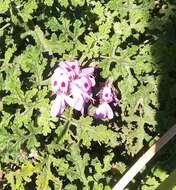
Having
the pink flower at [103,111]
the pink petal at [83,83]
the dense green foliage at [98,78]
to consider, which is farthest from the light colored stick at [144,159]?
the pink petal at [83,83]

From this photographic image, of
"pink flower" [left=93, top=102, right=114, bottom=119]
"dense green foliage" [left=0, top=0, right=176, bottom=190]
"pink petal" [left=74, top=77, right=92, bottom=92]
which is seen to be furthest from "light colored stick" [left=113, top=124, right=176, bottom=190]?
"pink petal" [left=74, top=77, right=92, bottom=92]

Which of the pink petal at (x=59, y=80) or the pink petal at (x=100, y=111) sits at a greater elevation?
the pink petal at (x=59, y=80)

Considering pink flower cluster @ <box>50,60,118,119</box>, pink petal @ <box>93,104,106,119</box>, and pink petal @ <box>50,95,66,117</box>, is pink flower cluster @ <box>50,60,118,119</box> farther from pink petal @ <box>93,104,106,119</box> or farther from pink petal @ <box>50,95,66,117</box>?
pink petal @ <box>93,104,106,119</box>

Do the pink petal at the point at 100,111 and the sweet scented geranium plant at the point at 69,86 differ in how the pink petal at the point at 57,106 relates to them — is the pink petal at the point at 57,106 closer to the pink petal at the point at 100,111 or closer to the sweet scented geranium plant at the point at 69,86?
the sweet scented geranium plant at the point at 69,86

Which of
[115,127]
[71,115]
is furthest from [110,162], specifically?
[71,115]

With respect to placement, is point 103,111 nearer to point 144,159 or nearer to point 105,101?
point 105,101

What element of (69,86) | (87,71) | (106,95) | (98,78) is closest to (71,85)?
(69,86)
